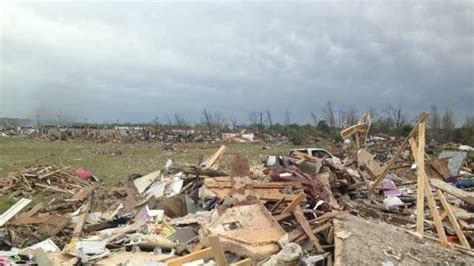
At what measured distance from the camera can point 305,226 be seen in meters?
6.40

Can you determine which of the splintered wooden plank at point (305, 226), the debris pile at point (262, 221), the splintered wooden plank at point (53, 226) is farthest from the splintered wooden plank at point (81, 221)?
the splintered wooden plank at point (305, 226)

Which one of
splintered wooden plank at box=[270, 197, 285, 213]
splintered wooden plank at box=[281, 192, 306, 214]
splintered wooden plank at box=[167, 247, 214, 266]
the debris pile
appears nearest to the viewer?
splintered wooden plank at box=[167, 247, 214, 266]

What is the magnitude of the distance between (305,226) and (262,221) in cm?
58

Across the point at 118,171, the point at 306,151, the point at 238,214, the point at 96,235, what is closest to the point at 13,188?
the point at 118,171

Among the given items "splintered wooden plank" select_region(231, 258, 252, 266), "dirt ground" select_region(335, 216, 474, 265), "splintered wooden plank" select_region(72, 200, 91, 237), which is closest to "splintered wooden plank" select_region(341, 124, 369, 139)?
"dirt ground" select_region(335, 216, 474, 265)

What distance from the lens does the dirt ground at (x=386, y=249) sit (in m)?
5.57

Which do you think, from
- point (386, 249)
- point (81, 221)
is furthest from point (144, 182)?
point (386, 249)

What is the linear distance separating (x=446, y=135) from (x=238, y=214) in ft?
109

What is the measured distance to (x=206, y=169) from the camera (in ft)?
34.4

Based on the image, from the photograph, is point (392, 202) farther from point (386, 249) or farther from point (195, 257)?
point (195, 257)

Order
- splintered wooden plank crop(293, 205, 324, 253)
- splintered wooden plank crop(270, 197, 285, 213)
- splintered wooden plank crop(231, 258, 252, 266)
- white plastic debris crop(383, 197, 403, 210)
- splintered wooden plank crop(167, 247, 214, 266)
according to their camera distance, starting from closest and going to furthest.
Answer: splintered wooden plank crop(231, 258, 252, 266) < splintered wooden plank crop(167, 247, 214, 266) < splintered wooden plank crop(293, 205, 324, 253) < splintered wooden plank crop(270, 197, 285, 213) < white plastic debris crop(383, 197, 403, 210)

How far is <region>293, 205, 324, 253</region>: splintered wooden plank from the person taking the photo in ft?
20.1

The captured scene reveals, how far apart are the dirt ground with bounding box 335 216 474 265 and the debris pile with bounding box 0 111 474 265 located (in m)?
0.02

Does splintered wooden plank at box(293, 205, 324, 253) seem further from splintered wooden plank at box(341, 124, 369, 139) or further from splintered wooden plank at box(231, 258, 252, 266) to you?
splintered wooden plank at box(341, 124, 369, 139)
